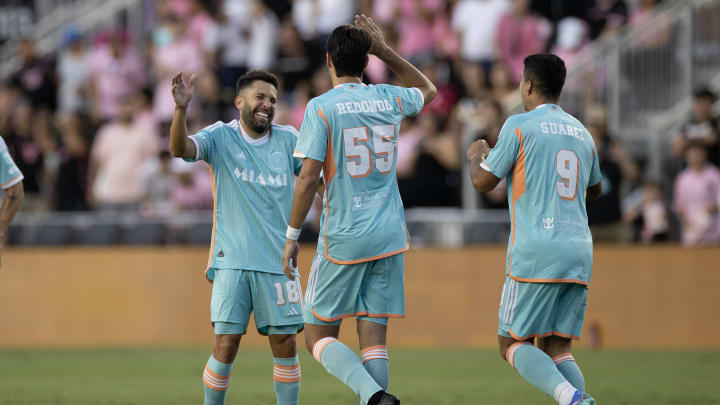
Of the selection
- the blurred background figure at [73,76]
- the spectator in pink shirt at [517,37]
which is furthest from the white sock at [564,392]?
the blurred background figure at [73,76]

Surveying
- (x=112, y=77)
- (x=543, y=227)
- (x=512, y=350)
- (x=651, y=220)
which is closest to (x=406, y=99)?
(x=543, y=227)

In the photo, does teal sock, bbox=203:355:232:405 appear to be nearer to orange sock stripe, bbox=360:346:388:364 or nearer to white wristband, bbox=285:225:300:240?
orange sock stripe, bbox=360:346:388:364

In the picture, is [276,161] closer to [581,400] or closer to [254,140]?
[254,140]

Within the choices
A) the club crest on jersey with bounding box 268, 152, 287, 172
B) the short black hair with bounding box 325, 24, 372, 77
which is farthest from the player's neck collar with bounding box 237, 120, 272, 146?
the short black hair with bounding box 325, 24, 372, 77

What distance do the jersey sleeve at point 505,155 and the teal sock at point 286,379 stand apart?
1951 millimetres

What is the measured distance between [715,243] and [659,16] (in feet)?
11.6

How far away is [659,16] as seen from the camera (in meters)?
16.1

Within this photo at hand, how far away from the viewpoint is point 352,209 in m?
7.45

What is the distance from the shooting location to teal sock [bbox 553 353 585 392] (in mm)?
7320

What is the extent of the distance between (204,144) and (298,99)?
941 centimetres

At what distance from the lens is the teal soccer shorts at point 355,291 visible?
747 centimetres

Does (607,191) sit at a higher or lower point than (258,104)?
lower

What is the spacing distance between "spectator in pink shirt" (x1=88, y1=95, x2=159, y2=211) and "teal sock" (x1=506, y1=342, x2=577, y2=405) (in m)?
10.6

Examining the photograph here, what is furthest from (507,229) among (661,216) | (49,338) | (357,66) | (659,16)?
(357,66)
